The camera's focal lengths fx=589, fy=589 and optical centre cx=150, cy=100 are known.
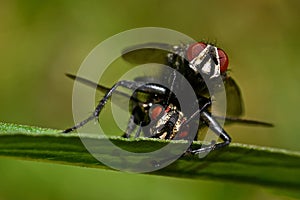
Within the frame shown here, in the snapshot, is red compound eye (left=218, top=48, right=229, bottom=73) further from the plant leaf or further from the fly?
the plant leaf

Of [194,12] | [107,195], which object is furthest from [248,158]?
[194,12]

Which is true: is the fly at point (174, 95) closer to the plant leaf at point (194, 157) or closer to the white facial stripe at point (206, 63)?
the white facial stripe at point (206, 63)

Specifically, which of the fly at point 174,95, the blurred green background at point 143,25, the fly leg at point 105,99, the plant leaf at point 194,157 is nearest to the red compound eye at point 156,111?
the fly at point 174,95

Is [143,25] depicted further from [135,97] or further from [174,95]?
[174,95]

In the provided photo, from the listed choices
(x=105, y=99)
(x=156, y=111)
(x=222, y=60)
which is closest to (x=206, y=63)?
(x=222, y=60)

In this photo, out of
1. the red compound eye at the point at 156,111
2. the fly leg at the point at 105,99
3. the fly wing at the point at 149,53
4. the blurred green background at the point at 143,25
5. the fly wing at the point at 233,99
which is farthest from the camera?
the blurred green background at the point at 143,25
